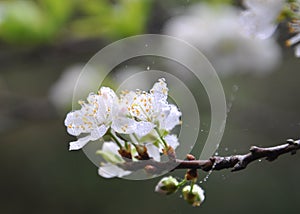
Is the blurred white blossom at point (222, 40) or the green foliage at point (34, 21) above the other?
the blurred white blossom at point (222, 40)

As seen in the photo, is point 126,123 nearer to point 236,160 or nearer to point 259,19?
point 236,160

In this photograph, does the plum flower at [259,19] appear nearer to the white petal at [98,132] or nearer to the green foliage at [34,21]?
the white petal at [98,132]

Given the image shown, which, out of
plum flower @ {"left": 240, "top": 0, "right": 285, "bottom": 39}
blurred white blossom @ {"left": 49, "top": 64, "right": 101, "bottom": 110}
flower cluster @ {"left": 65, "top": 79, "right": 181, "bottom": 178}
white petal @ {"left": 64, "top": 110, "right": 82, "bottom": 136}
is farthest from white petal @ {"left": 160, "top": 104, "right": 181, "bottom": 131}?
blurred white blossom @ {"left": 49, "top": 64, "right": 101, "bottom": 110}

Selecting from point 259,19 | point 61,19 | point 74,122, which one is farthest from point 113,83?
point 74,122

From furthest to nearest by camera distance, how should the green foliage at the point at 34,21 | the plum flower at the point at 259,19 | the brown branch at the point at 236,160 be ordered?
the green foliage at the point at 34,21
the plum flower at the point at 259,19
the brown branch at the point at 236,160

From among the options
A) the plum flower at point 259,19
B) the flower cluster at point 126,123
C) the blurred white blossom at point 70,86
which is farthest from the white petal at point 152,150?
the blurred white blossom at point 70,86

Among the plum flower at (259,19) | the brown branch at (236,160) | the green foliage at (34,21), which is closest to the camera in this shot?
the brown branch at (236,160)

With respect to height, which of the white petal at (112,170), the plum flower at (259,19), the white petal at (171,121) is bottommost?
the white petal at (112,170)

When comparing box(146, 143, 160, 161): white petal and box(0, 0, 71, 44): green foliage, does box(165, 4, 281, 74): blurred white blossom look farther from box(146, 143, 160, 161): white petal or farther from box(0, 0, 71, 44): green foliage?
box(146, 143, 160, 161): white petal

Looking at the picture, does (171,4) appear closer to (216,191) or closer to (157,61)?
(157,61)
